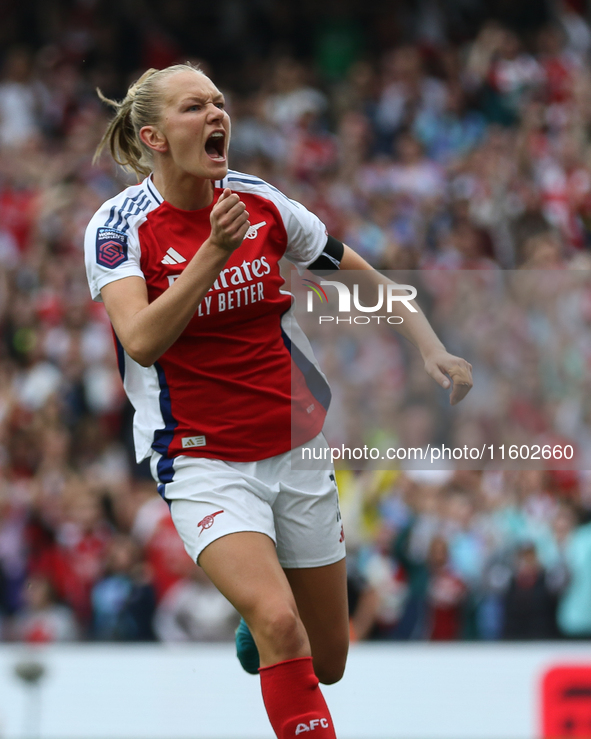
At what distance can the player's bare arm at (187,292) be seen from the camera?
122 inches

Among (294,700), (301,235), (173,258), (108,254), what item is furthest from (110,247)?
(294,700)

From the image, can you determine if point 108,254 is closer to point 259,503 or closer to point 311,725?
point 259,503

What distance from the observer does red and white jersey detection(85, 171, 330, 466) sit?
3465mm

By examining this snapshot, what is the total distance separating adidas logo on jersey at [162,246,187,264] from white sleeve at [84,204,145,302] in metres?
0.09

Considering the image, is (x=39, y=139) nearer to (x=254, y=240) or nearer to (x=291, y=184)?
(x=291, y=184)

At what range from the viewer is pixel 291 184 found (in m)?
10.4

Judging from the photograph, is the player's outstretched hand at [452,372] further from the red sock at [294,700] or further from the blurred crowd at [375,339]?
the blurred crowd at [375,339]

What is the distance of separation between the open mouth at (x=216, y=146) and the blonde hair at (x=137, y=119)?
179 millimetres

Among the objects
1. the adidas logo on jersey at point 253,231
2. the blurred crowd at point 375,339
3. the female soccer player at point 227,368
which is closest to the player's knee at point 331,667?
the female soccer player at point 227,368

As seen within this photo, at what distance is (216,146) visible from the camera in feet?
11.5

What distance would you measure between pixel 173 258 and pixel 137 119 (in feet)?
1.55

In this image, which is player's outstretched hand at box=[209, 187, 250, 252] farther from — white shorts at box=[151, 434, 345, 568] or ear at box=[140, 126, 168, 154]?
white shorts at box=[151, 434, 345, 568]

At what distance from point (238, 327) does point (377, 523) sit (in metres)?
4.36

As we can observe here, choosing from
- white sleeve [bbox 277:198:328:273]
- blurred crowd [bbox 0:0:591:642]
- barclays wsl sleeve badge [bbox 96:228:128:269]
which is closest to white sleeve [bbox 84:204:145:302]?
barclays wsl sleeve badge [bbox 96:228:128:269]
